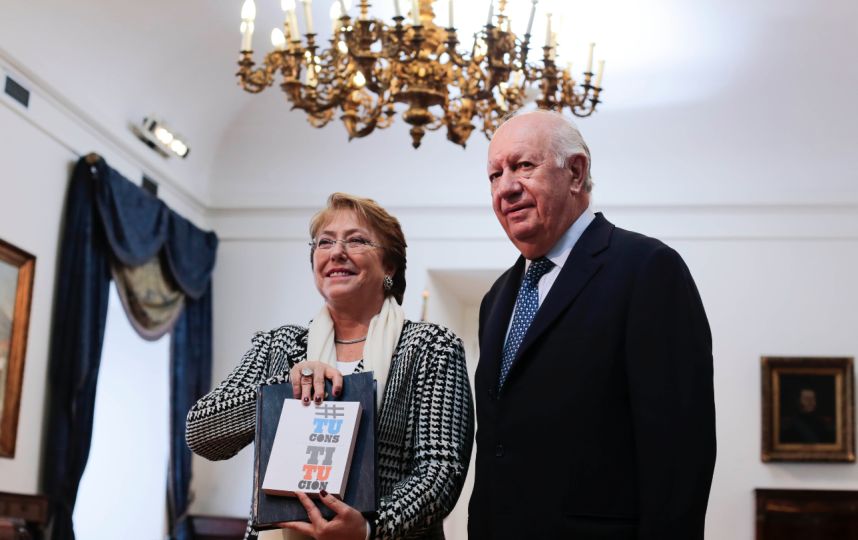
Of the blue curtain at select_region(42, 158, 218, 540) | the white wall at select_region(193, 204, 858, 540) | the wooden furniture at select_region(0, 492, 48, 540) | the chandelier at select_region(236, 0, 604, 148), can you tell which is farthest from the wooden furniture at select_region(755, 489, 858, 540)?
the wooden furniture at select_region(0, 492, 48, 540)

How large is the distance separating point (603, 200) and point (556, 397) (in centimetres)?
716

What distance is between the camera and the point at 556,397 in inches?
97.0

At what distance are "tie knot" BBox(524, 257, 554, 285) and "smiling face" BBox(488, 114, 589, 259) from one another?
0.02 m

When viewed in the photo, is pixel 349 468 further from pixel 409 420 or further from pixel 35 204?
→ pixel 35 204

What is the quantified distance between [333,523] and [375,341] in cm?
52

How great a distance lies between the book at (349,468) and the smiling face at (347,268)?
1.02ft

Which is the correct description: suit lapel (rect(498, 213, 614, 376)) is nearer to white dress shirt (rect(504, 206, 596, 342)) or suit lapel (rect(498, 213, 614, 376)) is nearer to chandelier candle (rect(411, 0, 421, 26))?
white dress shirt (rect(504, 206, 596, 342))

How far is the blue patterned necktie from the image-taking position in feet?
8.63

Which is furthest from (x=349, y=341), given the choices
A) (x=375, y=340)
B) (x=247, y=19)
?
(x=247, y=19)

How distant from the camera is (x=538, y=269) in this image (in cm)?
271

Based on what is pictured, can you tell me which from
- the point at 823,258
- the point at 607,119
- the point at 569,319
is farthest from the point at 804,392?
the point at 569,319

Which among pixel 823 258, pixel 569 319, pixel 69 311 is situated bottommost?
pixel 569 319

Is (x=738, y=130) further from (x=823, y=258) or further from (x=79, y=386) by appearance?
(x=79, y=386)

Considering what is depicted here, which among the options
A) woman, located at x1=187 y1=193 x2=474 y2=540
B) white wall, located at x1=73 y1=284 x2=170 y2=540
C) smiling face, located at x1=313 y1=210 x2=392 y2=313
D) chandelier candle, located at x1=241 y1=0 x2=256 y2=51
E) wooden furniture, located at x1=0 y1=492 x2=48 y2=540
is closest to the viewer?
woman, located at x1=187 y1=193 x2=474 y2=540
